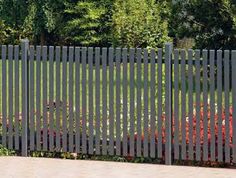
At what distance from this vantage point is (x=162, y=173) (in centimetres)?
823

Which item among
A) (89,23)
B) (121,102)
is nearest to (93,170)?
(121,102)

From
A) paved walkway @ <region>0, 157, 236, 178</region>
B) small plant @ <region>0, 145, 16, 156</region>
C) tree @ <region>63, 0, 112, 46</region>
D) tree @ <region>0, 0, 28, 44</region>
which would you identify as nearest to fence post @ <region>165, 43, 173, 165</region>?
paved walkway @ <region>0, 157, 236, 178</region>

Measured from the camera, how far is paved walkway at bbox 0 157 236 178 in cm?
809

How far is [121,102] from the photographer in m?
9.02

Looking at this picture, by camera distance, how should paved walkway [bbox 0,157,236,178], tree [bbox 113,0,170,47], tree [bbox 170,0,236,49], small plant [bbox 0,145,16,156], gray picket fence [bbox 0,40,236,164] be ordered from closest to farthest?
paved walkway [bbox 0,157,236,178]
gray picket fence [bbox 0,40,236,164]
small plant [bbox 0,145,16,156]
tree [bbox 170,0,236,49]
tree [bbox 113,0,170,47]

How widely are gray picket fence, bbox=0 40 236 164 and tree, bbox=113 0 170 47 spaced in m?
16.6

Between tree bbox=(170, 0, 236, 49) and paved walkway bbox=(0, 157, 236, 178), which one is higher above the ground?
tree bbox=(170, 0, 236, 49)

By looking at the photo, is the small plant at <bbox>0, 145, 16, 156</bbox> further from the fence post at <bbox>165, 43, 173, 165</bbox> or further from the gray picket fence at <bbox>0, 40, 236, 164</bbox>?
the fence post at <bbox>165, 43, 173, 165</bbox>

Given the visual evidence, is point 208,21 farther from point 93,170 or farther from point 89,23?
point 93,170

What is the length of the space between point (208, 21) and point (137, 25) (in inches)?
250

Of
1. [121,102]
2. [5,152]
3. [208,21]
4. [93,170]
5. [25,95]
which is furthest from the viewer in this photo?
[208,21]

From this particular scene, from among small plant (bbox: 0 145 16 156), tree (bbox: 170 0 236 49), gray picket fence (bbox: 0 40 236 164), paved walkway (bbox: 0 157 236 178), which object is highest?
tree (bbox: 170 0 236 49)

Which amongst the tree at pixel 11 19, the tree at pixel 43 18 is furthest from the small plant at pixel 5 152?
the tree at pixel 11 19

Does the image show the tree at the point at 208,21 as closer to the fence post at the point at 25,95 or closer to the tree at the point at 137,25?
the tree at the point at 137,25
